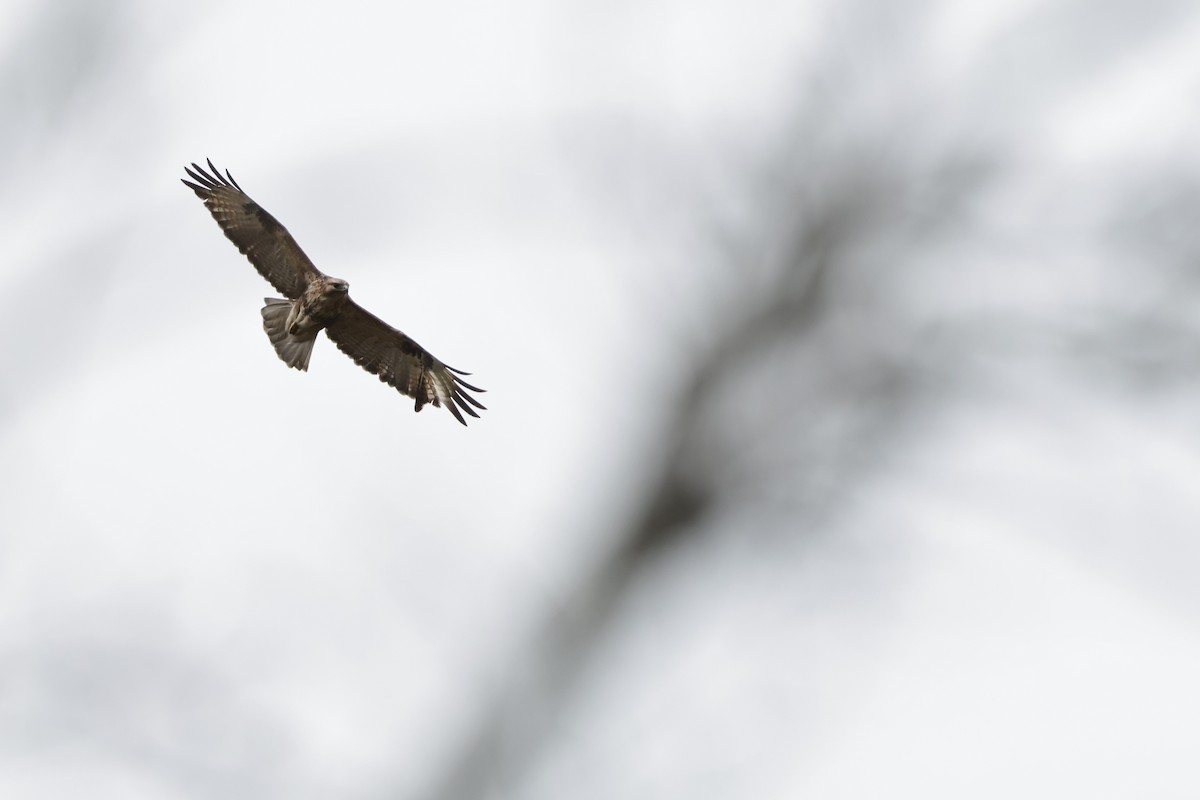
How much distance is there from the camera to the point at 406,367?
42.9ft

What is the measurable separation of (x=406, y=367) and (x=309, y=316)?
1.08 m

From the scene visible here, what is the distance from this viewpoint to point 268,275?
42.2 ft

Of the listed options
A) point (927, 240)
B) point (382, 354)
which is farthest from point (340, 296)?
point (927, 240)

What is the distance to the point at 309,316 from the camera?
12.5 meters

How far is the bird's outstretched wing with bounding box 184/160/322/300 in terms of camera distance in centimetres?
1271

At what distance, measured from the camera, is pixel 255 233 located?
12.8 metres

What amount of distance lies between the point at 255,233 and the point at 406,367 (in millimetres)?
1823

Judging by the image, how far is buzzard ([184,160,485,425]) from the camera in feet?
41.2

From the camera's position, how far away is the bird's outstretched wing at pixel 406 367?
12.9 meters

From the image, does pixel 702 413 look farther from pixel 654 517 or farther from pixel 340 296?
pixel 340 296

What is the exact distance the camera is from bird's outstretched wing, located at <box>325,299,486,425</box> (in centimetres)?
1288

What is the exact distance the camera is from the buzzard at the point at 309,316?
1256cm

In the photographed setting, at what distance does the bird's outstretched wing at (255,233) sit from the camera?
1271cm

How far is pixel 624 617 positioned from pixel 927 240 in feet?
4.24
